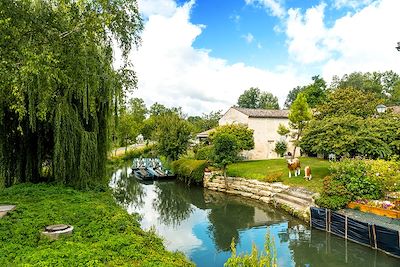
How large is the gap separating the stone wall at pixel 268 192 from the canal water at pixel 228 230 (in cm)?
54

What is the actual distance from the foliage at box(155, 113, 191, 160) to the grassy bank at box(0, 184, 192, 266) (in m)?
21.7

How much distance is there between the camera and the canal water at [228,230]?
1156 cm

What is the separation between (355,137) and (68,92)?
49.6 ft

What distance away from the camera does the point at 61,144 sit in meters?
12.4

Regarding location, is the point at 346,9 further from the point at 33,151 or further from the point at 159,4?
the point at 33,151


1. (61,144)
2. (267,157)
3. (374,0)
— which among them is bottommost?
(267,157)

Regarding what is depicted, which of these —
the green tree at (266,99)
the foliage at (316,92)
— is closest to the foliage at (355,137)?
the foliage at (316,92)

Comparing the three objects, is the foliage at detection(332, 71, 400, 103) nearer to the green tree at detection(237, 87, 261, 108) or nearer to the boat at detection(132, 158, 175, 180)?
the green tree at detection(237, 87, 261, 108)

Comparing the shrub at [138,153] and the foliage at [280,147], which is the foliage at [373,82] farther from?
the shrub at [138,153]

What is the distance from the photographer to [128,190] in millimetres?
25469

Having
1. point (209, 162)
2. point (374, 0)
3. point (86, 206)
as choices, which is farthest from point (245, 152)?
point (86, 206)

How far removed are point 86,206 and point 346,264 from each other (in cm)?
933

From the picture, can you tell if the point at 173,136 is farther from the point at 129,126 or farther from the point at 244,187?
the point at 129,126

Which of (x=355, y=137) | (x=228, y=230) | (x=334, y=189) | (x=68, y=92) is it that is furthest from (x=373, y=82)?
(x=68, y=92)
